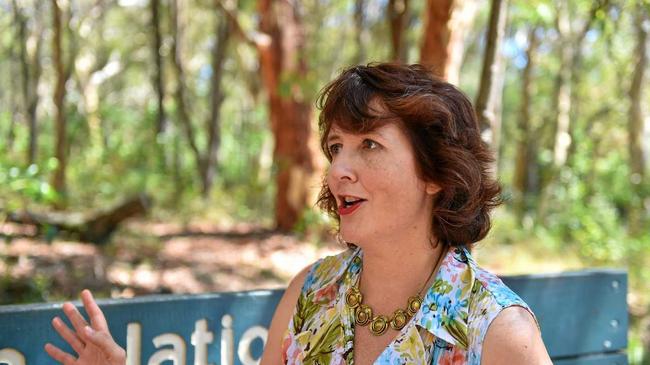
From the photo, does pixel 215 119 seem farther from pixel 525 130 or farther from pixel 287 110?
pixel 525 130

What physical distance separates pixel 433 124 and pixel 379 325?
1.83 ft

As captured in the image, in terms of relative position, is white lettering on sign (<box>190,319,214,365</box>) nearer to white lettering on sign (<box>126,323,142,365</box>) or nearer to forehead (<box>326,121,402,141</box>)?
white lettering on sign (<box>126,323,142,365</box>)

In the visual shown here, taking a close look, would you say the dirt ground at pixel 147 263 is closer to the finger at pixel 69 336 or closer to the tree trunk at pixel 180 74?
the finger at pixel 69 336

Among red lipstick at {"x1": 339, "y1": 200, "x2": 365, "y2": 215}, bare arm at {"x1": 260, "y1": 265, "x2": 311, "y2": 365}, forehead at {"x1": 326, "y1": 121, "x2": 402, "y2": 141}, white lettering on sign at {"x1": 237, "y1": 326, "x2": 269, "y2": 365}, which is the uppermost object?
forehead at {"x1": 326, "y1": 121, "x2": 402, "y2": 141}

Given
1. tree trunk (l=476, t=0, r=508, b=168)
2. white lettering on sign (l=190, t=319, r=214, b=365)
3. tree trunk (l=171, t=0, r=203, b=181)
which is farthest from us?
tree trunk (l=171, t=0, r=203, b=181)

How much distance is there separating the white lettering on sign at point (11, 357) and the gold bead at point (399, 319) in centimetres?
114

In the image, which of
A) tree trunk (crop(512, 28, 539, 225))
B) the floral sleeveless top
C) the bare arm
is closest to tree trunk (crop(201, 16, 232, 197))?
tree trunk (crop(512, 28, 539, 225))

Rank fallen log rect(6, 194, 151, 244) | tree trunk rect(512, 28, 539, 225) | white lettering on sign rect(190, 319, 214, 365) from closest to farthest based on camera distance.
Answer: white lettering on sign rect(190, 319, 214, 365) → fallen log rect(6, 194, 151, 244) → tree trunk rect(512, 28, 539, 225)

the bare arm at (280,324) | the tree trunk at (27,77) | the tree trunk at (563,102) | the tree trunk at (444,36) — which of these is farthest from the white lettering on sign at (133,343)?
the tree trunk at (563,102)

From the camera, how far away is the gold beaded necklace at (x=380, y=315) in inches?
83.8

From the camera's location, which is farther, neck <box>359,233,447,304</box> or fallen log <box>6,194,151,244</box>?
fallen log <box>6,194,151,244</box>

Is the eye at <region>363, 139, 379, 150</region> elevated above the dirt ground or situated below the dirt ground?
above

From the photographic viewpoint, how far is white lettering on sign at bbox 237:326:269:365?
2848 mm

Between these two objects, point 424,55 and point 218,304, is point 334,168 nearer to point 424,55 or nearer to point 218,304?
point 218,304
